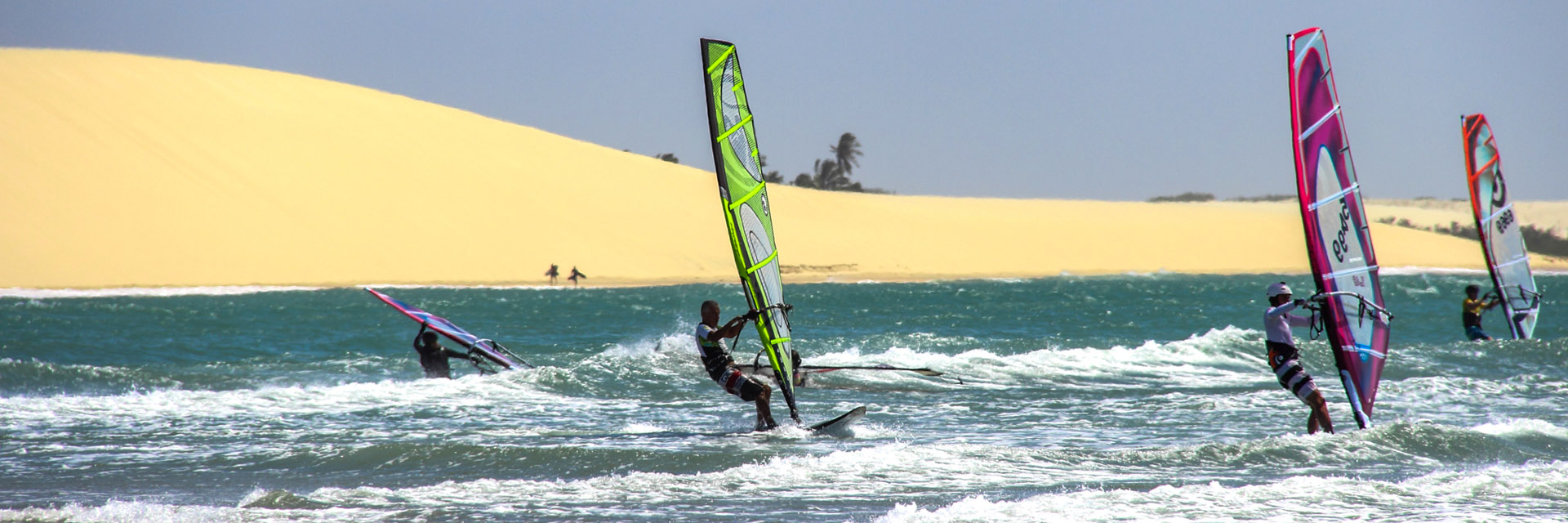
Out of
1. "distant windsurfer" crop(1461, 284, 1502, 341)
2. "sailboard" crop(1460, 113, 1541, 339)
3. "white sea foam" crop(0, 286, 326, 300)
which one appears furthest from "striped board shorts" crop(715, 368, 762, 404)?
"white sea foam" crop(0, 286, 326, 300)

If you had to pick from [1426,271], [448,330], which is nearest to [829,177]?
[1426,271]

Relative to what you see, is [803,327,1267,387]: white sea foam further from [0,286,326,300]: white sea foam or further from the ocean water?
[0,286,326,300]: white sea foam

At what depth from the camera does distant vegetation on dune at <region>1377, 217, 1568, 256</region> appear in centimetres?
6594

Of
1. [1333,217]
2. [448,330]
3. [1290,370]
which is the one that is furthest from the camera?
[448,330]

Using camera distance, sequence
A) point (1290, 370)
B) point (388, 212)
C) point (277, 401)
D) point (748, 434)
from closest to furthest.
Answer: point (1290, 370)
point (748, 434)
point (277, 401)
point (388, 212)

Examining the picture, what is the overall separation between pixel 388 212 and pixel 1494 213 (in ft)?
107

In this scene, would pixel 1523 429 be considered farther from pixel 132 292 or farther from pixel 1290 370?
pixel 132 292

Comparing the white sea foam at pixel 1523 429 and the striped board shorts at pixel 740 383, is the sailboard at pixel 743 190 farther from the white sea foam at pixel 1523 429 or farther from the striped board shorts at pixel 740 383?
the white sea foam at pixel 1523 429

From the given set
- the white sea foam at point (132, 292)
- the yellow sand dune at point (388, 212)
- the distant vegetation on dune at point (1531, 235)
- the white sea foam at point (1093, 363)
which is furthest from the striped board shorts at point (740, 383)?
the distant vegetation on dune at point (1531, 235)

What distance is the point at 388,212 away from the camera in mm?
39906

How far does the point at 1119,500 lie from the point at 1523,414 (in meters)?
5.39

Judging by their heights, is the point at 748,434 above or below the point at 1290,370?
below

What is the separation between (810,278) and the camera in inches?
1623

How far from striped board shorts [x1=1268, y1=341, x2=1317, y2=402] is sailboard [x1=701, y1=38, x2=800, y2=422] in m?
2.97
